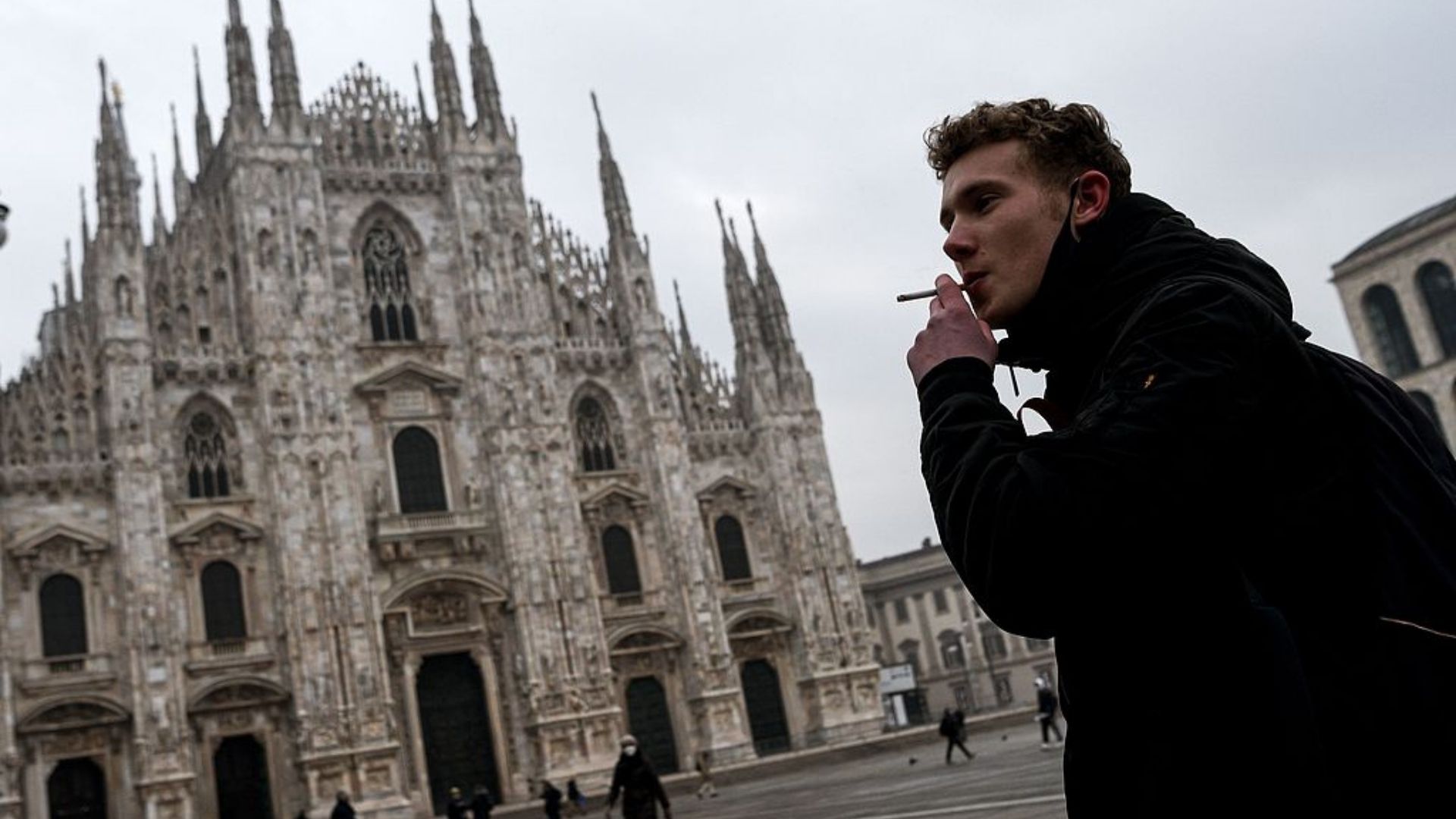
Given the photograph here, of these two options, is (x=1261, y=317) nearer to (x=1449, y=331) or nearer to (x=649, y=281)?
(x=649, y=281)

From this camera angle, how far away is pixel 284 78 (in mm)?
34688

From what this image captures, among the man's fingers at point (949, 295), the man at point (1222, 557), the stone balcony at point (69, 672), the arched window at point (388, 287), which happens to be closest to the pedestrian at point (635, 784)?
the man's fingers at point (949, 295)

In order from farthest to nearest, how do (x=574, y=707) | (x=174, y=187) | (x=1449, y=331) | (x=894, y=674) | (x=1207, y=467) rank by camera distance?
(x=1449, y=331) → (x=894, y=674) → (x=174, y=187) → (x=574, y=707) → (x=1207, y=467)

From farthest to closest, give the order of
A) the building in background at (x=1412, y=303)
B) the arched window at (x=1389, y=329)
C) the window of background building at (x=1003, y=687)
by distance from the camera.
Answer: the window of background building at (x=1003, y=687) < the arched window at (x=1389, y=329) < the building in background at (x=1412, y=303)

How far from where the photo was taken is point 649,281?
123 feet

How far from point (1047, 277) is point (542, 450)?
1296 inches

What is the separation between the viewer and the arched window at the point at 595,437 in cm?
3612

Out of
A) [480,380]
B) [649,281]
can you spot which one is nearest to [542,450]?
[480,380]

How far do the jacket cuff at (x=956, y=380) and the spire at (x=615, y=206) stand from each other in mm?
36340

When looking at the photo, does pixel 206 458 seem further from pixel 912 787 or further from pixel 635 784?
pixel 635 784

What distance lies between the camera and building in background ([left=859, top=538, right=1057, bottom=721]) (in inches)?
2552

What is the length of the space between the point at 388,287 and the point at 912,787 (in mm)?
21502

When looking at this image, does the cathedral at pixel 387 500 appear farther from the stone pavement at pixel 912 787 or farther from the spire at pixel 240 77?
the stone pavement at pixel 912 787

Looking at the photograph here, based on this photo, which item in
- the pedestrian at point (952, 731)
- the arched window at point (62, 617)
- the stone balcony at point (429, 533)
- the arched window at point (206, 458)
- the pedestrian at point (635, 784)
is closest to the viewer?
the pedestrian at point (635, 784)
